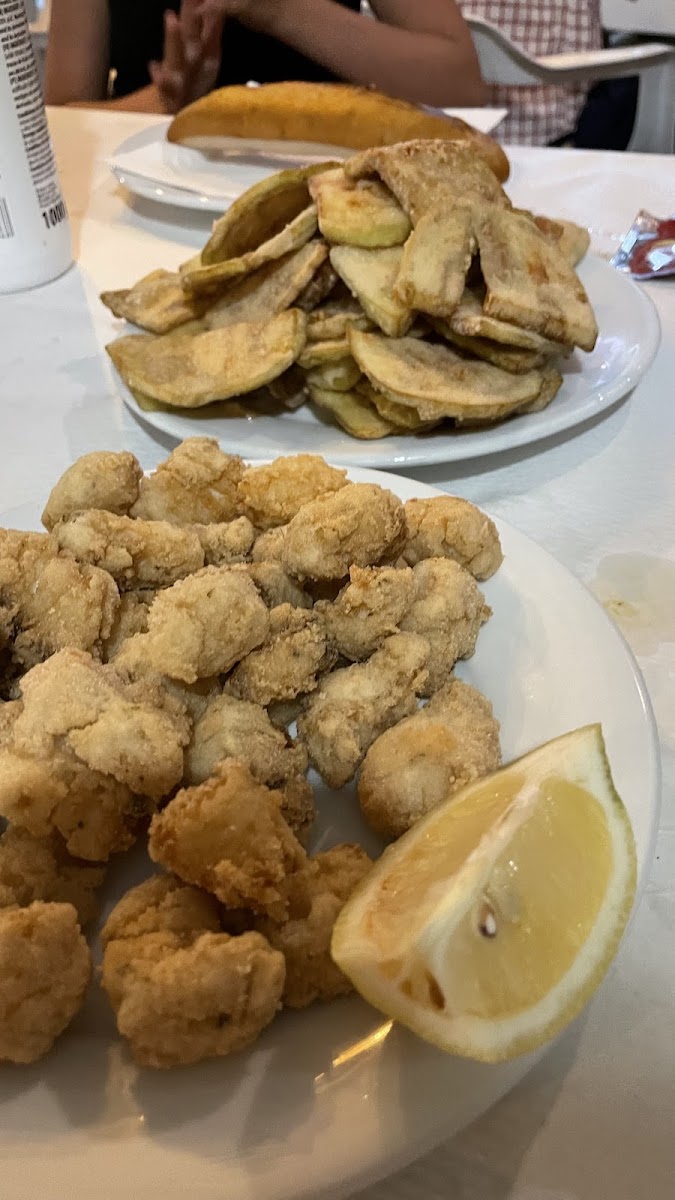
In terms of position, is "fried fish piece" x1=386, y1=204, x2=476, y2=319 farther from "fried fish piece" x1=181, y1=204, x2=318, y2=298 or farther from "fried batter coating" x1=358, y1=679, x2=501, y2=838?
"fried batter coating" x1=358, y1=679, x2=501, y2=838

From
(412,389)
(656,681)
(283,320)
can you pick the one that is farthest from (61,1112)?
(283,320)

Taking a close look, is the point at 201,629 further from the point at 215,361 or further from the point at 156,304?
the point at 156,304

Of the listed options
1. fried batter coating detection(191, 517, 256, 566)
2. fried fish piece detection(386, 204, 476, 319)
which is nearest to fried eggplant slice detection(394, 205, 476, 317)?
fried fish piece detection(386, 204, 476, 319)

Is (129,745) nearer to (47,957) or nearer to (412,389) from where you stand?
(47,957)

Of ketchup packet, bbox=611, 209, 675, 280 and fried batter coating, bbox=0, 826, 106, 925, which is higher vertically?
ketchup packet, bbox=611, 209, 675, 280

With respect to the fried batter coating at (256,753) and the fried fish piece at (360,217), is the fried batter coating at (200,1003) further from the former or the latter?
the fried fish piece at (360,217)

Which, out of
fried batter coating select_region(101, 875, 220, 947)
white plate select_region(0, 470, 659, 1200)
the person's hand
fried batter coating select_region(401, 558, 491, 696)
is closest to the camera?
white plate select_region(0, 470, 659, 1200)
